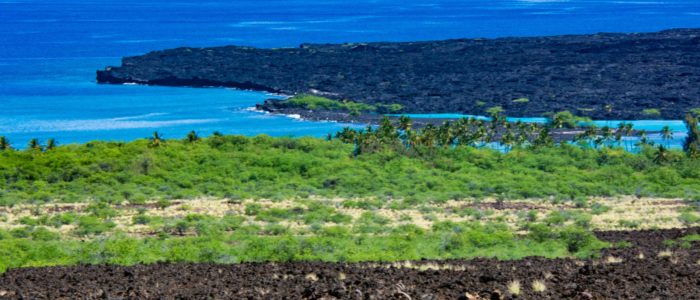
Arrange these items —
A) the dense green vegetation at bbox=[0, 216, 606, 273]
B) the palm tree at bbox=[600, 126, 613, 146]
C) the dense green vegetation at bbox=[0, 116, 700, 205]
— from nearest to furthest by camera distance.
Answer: the dense green vegetation at bbox=[0, 216, 606, 273]
the dense green vegetation at bbox=[0, 116, 700, 205]
the palm tree at bbox=[600, 126, 613, 146]

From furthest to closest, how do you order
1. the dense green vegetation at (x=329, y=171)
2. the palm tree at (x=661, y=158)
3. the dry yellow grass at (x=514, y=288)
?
the palm tree at (x=661, y=158) < the dense green vegetation at (x=329, y=171) < the dry yellow grass at (x=514, y=288)

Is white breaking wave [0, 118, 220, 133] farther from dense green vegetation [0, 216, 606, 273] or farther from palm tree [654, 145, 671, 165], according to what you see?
dense green vegetation [0, 216, 606, 273]

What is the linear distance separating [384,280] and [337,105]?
103486 millimetres

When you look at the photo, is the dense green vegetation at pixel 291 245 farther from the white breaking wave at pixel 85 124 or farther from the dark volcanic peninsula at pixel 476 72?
the dark volcanic peninsula at pixel 476 72

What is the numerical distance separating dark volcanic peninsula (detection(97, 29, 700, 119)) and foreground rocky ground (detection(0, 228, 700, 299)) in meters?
93.0

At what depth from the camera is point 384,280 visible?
23.9m

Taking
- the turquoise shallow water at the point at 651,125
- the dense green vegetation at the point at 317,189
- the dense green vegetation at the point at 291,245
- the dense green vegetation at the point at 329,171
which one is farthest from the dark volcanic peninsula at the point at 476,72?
the dense green vegetation at the point at 291,245

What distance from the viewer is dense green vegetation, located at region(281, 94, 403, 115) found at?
125 m

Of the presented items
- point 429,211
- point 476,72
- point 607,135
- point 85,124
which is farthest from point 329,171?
point 476,72

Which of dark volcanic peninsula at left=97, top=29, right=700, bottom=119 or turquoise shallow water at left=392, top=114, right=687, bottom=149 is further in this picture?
dark volcanic peninsula at left=97, top=29, right=700, bottom=119

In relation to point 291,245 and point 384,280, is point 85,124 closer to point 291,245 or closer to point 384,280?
point 291,245

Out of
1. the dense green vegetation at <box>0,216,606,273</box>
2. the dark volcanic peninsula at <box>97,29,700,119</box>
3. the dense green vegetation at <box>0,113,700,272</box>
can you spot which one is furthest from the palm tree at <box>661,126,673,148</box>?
the dense green vegetation at <box>0,216,606,273</box>

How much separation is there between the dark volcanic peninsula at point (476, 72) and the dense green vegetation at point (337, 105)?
8.13ft

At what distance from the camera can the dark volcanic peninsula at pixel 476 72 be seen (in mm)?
126312
